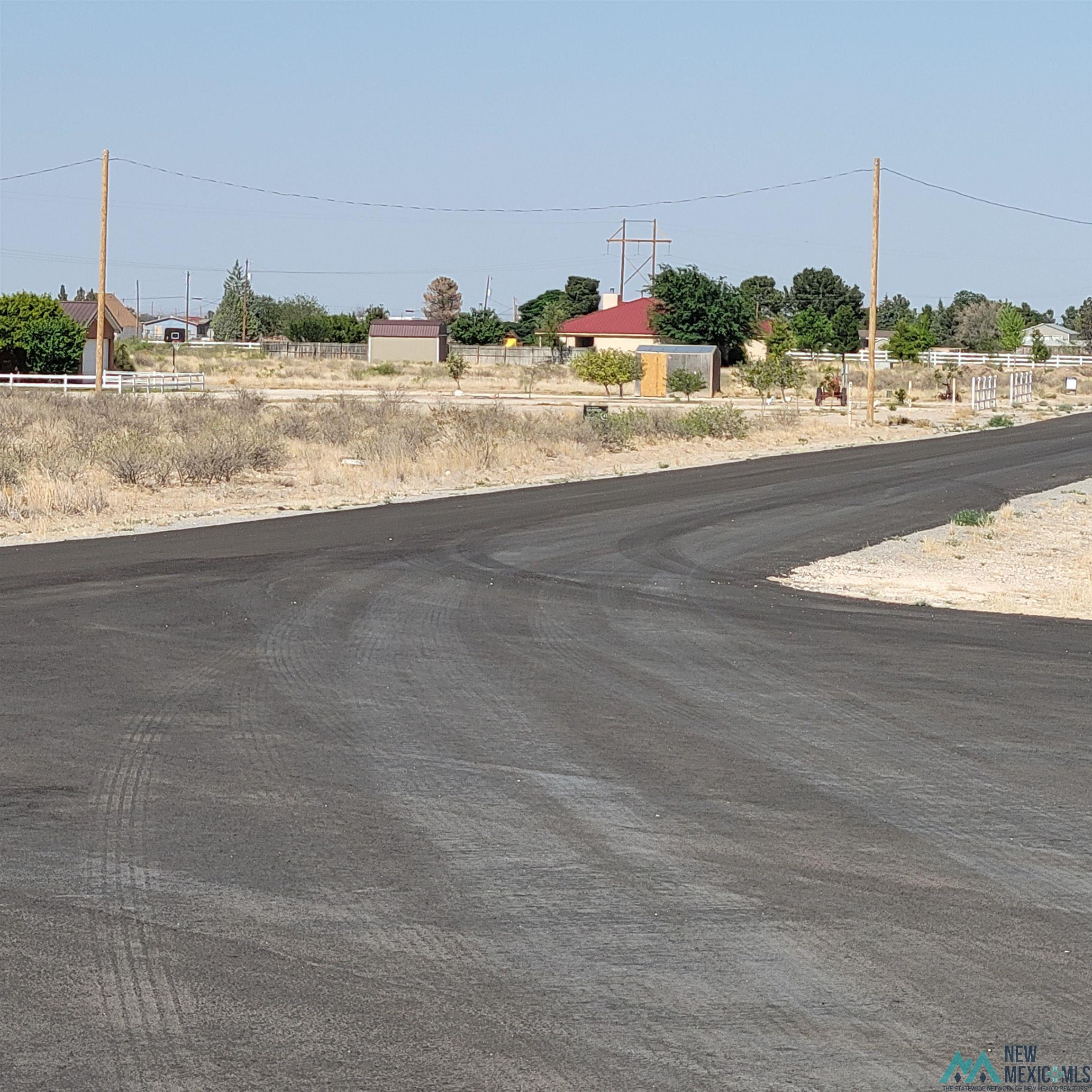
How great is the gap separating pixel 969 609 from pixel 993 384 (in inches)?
2227

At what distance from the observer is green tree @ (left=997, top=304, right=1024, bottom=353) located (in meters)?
123

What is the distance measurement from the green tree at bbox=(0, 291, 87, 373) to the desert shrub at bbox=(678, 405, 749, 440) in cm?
3867

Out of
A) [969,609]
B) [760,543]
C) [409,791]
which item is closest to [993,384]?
[760,543]

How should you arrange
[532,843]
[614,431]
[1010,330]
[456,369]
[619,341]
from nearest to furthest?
[532,843]
[614,431]
[456,369]
[619,341]
[1010,330]

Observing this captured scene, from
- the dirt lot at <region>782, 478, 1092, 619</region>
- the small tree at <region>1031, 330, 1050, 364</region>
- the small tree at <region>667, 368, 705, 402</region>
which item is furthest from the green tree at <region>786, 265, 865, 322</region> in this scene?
the dirt lot at <region>782, 478, 1092, 619</region>

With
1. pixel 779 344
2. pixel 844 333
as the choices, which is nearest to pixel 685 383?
pixel 779 344

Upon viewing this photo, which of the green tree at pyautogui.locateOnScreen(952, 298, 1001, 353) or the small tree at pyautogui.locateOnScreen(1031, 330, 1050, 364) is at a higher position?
the green tree at pyautogui.locateOnScreen(952, 298, 1001, 353)

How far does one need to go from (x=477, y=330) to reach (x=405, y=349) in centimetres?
1346

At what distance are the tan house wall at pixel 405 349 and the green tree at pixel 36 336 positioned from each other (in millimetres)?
41103

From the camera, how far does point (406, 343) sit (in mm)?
111250

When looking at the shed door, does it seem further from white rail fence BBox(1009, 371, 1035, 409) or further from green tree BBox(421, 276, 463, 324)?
green tree BBox(421, 276, 463, 324)

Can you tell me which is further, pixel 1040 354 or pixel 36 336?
pixel 1040 354

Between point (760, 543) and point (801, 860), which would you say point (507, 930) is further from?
point (760, 543)

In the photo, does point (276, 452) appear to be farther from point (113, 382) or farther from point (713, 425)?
point (113, 382)
